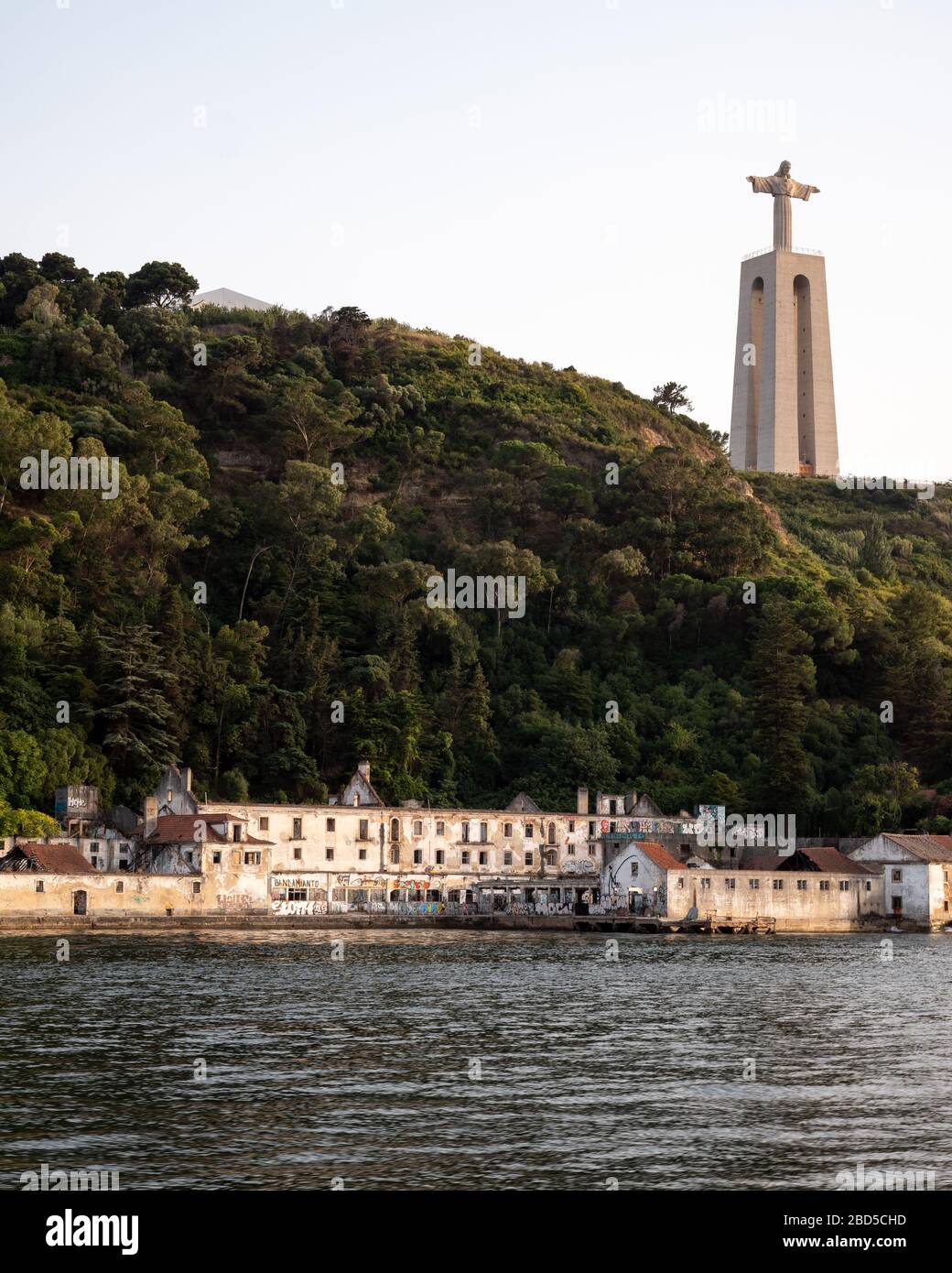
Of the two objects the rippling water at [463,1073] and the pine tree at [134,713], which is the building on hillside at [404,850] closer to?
the pine tree at [134,713]

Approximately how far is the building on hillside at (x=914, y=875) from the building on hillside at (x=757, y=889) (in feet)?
2.55

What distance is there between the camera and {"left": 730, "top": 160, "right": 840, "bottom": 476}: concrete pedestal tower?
151000 mm

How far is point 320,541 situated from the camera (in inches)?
4437

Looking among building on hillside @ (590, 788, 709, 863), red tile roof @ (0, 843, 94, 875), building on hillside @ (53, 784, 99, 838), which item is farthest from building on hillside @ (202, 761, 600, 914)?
red tile roof @ (0, 843, 94, 875)

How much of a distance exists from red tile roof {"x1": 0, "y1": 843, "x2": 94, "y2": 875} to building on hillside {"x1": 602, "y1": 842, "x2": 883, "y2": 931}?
95.7ft

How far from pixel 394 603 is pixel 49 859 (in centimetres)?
3597

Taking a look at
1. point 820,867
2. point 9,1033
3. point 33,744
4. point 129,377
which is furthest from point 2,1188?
point 129,377

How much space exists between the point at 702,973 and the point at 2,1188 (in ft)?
130

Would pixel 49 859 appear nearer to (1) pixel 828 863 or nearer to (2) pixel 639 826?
(2) pixel 639 826

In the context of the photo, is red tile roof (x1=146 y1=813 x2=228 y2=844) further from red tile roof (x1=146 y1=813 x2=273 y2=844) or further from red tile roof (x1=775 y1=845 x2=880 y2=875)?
red tile roof (x1=775 y1=845 x2=880 y2=875)

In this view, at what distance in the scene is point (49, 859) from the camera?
79312mm

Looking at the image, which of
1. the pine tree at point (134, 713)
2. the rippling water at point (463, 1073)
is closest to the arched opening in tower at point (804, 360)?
the pine tree at point (134, 713)

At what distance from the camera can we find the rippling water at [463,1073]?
83.1 feet
